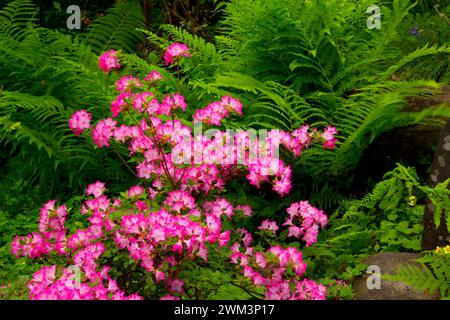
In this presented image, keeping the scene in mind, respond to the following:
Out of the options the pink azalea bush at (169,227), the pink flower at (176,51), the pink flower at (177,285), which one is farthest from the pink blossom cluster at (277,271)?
the pink flower at (176,51)

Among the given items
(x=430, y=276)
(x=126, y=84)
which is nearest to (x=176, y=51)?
(x=126, y=84)

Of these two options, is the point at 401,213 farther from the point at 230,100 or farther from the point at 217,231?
the point at 217,231

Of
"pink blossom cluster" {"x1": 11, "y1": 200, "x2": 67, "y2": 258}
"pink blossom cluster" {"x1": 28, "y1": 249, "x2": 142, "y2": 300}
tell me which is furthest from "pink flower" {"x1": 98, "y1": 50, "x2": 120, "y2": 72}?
"pink blossom cluster" {"x1": 28, "y1": 249, "x2": 142, "y2": 300}

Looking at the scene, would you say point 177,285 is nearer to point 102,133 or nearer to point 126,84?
point 102,133

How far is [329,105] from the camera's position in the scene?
3.60m

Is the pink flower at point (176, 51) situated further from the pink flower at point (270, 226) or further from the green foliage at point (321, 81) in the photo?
the pink flower at point (270, 226)

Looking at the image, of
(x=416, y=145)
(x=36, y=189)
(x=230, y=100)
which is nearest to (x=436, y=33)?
(x=416, y=145)

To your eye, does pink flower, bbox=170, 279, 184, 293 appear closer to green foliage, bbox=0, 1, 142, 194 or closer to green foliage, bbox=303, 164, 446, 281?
green foliage, bbox=303, 164, 446, 281

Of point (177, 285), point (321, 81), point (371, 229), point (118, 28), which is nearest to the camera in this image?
point (177, 285)

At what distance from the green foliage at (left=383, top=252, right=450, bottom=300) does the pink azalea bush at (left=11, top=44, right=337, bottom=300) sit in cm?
37

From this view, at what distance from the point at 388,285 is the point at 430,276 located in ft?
0.75

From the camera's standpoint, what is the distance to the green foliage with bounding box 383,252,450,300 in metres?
2.54

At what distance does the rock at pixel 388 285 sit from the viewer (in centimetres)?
269

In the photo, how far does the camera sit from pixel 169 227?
2232 millimetres
